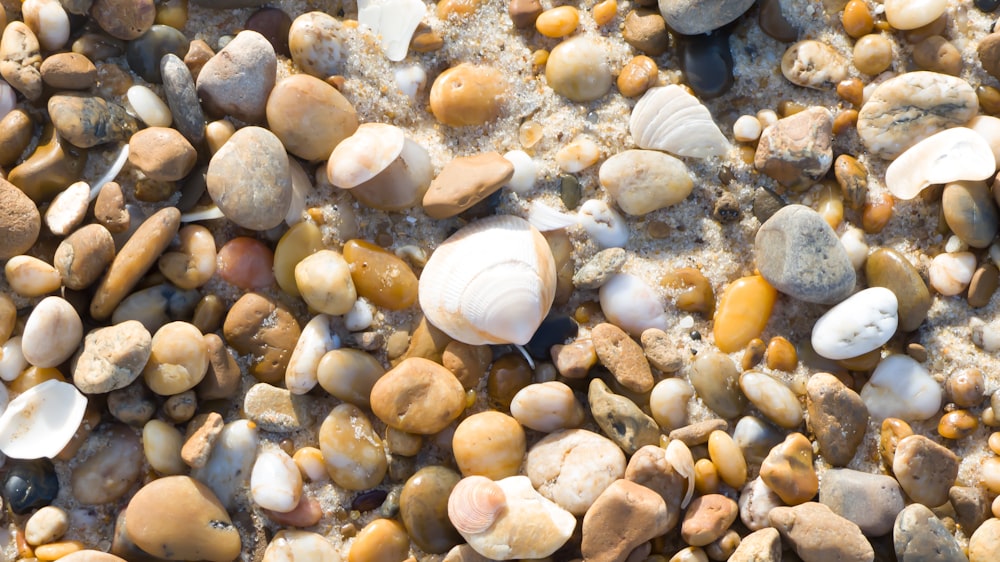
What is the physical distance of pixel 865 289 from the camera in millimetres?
2545

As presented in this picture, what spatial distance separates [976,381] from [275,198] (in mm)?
2149

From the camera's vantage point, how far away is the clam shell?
8.20 feet

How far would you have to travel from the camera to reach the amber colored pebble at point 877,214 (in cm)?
259

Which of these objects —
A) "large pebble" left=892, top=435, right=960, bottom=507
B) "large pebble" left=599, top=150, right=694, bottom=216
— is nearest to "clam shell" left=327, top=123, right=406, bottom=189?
"large pebble" left=599, top=150, right=694, bottom=216

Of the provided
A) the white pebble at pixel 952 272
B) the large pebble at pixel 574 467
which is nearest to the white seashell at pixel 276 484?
the large pebble at pixel 574 467

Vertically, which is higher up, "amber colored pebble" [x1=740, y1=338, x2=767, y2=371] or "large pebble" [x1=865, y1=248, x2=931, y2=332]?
"large pebble" [x1=865, y1=248, x2=931, y2=332]

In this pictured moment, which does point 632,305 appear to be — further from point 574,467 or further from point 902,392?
point 902,392

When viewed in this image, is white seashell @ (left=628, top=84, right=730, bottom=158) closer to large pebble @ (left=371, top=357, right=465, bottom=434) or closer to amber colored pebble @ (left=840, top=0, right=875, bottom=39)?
amber colored pebble @ (left=840, top=0, right=875, bottom=39)

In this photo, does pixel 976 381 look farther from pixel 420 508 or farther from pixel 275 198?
pixel 275 198

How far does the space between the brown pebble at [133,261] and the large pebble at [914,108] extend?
2.21m

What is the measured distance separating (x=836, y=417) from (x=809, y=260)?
466 mm

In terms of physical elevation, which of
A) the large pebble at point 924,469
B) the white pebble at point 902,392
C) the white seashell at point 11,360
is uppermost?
the white seashell at point 11,360

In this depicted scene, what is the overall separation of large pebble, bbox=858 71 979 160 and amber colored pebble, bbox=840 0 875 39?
0.69ft

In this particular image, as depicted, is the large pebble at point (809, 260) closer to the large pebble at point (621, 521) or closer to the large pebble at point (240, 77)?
the large pebble at point (621, 521)
